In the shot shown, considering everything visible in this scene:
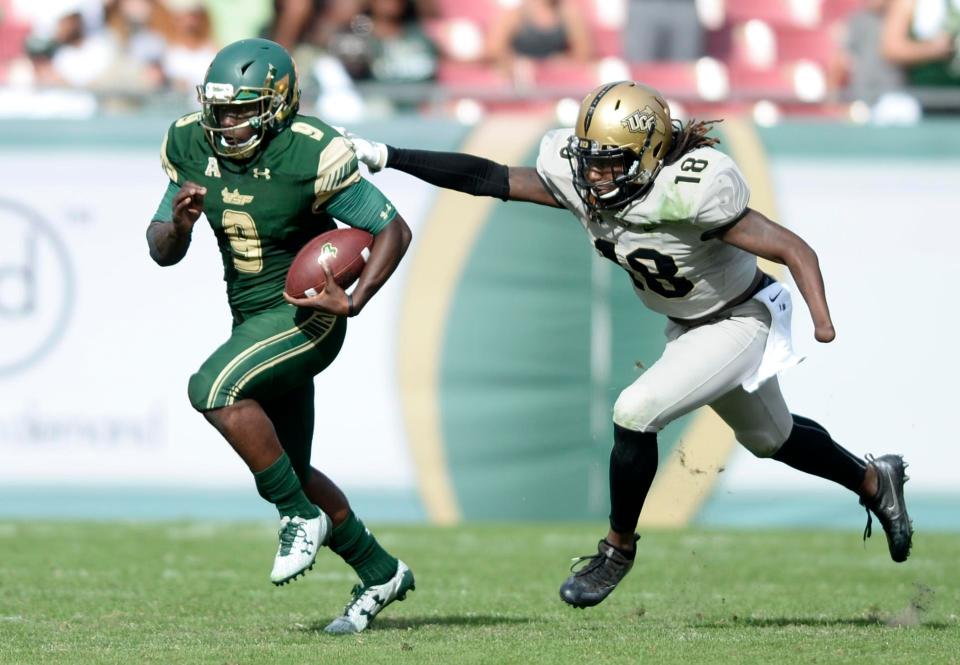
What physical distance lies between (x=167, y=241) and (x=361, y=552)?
1233 mm

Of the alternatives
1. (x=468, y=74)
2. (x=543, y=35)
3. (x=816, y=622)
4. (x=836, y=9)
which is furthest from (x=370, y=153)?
(x=836, y=9)

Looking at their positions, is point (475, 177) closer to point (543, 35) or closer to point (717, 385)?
point (717, 385)

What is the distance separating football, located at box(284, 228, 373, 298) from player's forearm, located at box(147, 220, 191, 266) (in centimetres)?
35

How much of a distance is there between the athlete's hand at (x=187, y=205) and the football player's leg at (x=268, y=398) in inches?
15.7

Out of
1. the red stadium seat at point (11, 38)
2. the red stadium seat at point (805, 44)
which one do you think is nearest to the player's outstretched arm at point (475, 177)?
the red stadium seat at point (805, 44)

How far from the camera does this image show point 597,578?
523 centimetres

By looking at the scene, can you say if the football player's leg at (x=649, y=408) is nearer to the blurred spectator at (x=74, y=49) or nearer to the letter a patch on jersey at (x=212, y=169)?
the letter a patch on jersey at (x=212, y=169)

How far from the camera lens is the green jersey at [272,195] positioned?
5059 mm

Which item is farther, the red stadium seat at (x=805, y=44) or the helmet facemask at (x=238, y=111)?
the red stadium seat at (x=805, y=44)

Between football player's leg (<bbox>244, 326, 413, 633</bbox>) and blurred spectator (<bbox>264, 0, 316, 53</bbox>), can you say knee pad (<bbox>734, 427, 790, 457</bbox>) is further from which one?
blurred spectator (<bbox>264, 0, 316, 53</bbox>)

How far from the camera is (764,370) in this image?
525 cm

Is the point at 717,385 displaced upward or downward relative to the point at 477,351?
upward

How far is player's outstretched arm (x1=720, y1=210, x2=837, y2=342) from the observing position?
16.2 ft

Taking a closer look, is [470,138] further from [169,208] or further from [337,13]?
[169,208]
